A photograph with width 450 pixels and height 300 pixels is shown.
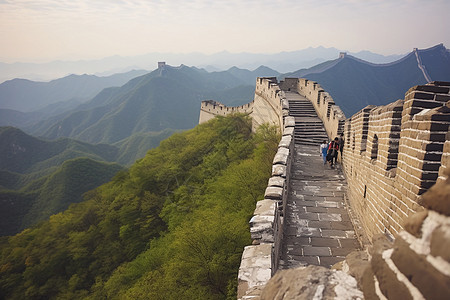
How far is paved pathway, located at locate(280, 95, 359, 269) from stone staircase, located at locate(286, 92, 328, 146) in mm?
2535

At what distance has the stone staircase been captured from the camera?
Answer: 9766 millimetres

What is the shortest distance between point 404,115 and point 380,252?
227cm

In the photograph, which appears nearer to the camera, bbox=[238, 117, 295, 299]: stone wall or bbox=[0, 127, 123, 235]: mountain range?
bbox=[238, 117, 295, 299]: stone wall

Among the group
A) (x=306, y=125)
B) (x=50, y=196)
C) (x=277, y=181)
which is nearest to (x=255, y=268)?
(x=277, y=181)

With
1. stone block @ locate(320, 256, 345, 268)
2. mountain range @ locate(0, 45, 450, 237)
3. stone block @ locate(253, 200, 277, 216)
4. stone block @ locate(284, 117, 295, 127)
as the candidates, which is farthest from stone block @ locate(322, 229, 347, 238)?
mountain range @ locate(0, 45, 450, 237)

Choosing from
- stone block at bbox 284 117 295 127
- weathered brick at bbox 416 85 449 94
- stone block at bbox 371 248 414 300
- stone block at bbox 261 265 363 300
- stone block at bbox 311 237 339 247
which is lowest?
stone block at bbox 311 237 339 247

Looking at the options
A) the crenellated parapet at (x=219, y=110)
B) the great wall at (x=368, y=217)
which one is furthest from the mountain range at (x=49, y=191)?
the great wall at (x=368, y=217)

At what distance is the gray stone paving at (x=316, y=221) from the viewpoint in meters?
3.97

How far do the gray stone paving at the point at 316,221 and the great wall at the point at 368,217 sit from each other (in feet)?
0.05

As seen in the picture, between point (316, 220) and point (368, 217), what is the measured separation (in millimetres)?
1077

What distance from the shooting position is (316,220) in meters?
4.85

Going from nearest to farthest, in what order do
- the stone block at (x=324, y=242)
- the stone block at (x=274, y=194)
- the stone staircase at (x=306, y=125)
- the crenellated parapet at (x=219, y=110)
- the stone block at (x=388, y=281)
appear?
1. the stone block at (x=388, y=281)
2. the stone block at (x=324, y=242)
3. the stone block at (x=274, y=194)
4. the stone staircase at (x=306, y=125)
5. the crenellated parapet at (x=219, y=110)

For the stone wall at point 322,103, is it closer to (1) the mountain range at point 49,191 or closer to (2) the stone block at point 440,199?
(2) the stone block at point 440,199

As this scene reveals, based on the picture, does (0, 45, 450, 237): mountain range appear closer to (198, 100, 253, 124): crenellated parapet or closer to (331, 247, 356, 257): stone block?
(198, 100, 253, 124): crenellated parapet
